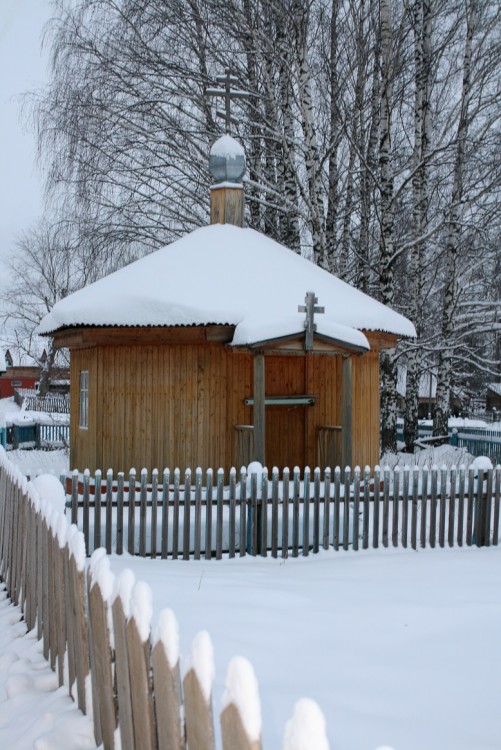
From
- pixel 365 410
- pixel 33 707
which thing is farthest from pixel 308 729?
pixel 365 410

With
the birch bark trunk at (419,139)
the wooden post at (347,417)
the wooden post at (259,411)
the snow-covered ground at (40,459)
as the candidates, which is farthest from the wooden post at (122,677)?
the snow-covered ground at (40,459)

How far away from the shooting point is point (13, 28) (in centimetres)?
1872

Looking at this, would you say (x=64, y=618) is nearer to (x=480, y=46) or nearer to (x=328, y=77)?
(x=328, y=77)

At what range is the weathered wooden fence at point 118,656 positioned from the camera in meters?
2.11

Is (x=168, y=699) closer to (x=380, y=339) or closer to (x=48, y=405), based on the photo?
(x=380, y=339)

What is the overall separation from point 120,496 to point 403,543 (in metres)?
3.92

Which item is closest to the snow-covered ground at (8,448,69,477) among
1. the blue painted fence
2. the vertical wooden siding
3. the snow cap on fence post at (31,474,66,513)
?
the vertical wooden siding

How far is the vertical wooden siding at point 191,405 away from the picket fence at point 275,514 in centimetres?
211

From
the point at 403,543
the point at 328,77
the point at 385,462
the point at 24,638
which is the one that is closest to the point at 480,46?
the point at 328,77

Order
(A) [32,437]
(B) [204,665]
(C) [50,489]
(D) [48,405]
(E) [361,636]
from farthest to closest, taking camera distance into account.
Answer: (D) [48,405] → (A) [32,437] → (C) [50,489] → (E) [361,636] → (B) [204,665]

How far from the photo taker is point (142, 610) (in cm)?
270

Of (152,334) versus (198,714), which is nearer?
(198,714)

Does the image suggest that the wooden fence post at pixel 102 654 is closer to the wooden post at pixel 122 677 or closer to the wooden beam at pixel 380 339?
the wooden post at pixel 122 677

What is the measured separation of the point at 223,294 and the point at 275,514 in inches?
171
